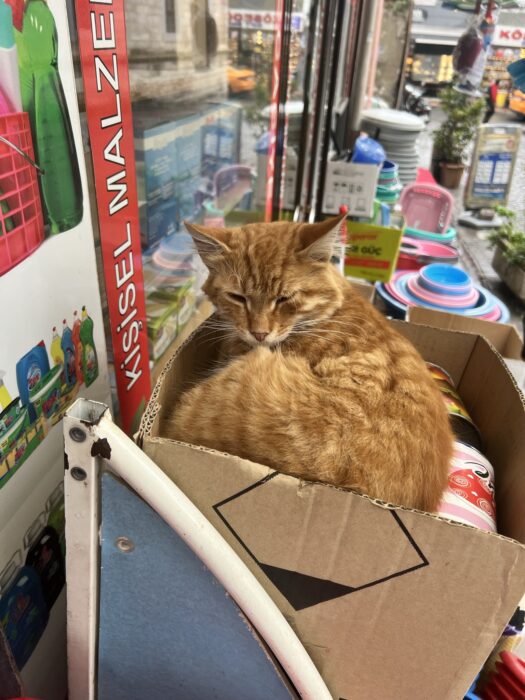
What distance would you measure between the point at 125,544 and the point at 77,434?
190 millimetres

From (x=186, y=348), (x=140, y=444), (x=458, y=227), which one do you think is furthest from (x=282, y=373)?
(x=458, y=227)

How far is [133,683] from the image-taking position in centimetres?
81

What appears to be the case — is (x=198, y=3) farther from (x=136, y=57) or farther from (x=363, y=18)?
(x=363, y=18)

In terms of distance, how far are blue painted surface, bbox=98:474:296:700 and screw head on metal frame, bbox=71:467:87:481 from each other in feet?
0.08

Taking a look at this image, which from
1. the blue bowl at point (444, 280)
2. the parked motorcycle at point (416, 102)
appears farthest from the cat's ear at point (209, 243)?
the parked motorcycle at point (416, 102)

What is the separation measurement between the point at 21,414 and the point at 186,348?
325mm

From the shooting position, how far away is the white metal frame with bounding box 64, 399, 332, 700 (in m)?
0.56

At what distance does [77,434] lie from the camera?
1.84 ft

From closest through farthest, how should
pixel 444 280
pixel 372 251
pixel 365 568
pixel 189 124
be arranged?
pixel 365 568, pixel 189 124, pixel 372 251, pixel 444 280

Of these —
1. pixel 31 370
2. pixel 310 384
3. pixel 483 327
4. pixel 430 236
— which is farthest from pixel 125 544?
pixel 430 236

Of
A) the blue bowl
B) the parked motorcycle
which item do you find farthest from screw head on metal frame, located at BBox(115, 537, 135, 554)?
the parked motorcycle

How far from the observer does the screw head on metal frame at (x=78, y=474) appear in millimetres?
585

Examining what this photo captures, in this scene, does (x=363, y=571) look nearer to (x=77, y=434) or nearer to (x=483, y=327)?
(x=77, y=434)

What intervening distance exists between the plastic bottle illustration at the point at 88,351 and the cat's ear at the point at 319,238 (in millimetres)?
485
